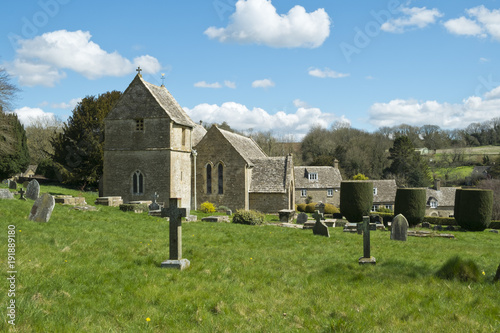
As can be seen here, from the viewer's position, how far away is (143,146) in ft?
91.7

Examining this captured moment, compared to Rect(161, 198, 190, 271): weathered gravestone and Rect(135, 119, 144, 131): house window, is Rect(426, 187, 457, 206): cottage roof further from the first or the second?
Rect(161, 198, 190, 271): weathered gravestone

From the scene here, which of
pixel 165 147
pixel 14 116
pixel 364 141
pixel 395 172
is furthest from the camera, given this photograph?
pixel 364 141

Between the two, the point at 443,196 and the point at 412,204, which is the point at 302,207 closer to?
the point at 412,204

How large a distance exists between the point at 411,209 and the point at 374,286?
963 inches

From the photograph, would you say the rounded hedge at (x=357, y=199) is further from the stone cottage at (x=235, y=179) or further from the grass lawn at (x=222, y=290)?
the grass lawn at (x=222, y=290)

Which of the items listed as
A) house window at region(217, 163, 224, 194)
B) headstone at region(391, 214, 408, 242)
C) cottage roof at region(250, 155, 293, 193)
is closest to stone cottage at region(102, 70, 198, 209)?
house window at region(217, 163, 224, 194)

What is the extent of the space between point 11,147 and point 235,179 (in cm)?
2082

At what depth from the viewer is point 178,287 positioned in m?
7.29

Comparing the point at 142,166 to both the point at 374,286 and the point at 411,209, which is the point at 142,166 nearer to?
the point at 411,209

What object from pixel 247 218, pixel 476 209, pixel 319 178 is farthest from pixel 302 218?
pixel 319 178

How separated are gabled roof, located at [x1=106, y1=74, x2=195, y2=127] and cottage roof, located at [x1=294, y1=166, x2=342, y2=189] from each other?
29148 millimetres

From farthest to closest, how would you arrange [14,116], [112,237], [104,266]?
[14,116]
[112,237]
[104,266]

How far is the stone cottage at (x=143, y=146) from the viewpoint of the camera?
27625 millimetres

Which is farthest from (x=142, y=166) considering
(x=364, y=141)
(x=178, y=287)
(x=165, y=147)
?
(x=364, y=141)
